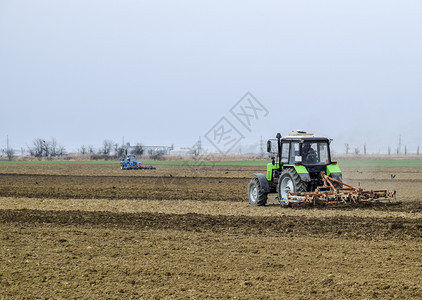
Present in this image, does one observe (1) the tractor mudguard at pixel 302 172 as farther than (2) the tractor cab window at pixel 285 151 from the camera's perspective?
No

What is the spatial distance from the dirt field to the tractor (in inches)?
17.8

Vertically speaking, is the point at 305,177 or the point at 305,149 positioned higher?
the point at 305,149

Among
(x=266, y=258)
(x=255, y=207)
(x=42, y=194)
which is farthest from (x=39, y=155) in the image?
(x=266, y=258)

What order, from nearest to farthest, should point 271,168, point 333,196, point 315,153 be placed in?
point 333,196 → point 315,153 → point 271,168

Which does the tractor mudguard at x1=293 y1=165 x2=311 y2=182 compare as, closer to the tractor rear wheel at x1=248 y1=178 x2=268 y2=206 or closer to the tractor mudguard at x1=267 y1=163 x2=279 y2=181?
the tractor mudguard at x1=267 y1=163 x2=279 y2=181

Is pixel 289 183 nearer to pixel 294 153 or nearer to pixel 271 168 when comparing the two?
pixel 294 153

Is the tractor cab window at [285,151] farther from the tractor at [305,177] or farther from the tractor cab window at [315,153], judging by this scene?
the tractor cab window at [315,153]

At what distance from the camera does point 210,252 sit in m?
10.5

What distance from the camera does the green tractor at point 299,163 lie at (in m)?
17.5

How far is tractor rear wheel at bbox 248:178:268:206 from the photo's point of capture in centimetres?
1847

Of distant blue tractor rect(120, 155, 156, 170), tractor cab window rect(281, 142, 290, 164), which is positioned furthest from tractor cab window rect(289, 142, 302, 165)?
distant blue tractor rect(120, 155, 156, 170)

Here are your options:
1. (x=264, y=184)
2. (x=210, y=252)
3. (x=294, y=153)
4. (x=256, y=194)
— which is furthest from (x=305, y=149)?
(x=210, y=252)

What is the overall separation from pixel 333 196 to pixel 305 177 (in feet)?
3.63

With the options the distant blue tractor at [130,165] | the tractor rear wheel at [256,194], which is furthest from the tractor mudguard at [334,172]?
the distant blue tractor at [130,165]
